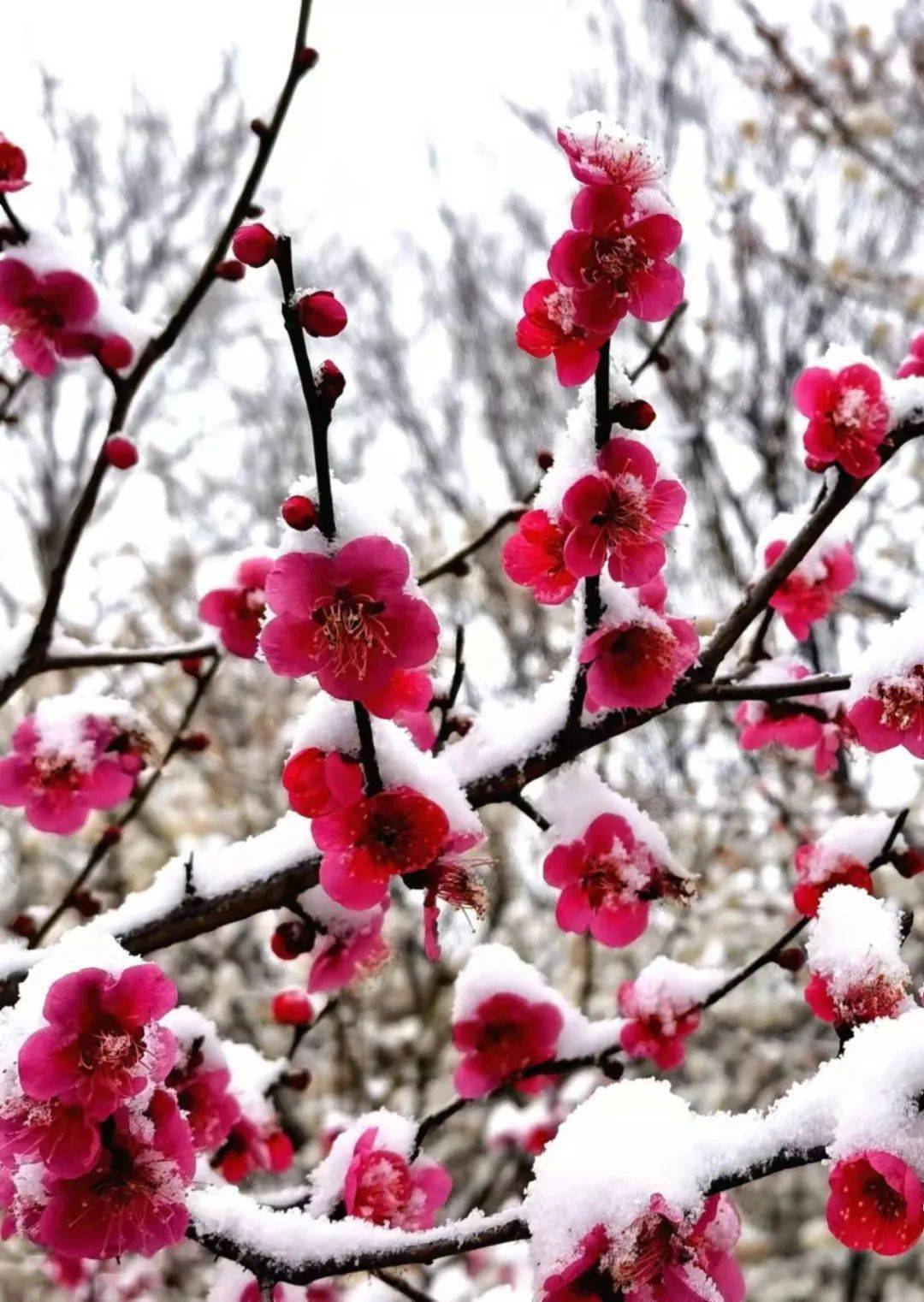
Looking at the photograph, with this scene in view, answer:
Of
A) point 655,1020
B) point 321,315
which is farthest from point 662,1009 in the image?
point 321,315

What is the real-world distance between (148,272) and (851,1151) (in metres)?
7.59

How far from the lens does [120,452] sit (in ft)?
6.09

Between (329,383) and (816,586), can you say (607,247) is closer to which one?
(329,383)

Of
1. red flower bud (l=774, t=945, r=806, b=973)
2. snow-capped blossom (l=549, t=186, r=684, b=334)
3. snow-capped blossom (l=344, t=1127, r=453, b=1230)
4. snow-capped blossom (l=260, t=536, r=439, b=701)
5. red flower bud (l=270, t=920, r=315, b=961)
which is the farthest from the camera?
red flower bud (l=774, t=945, r=806, b=973)

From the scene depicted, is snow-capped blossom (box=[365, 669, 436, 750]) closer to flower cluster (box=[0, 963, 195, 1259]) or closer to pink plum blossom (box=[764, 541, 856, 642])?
flower cluster (box=[0, 963, 195, 1259])

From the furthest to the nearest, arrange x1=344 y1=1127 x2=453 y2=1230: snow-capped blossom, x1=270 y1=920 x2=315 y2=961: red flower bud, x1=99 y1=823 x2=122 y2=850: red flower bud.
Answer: x1=99 y1=823 x2=122 y2=850: red flower bud, x1=270 y1=920 x2=315 y2=961: red flower bud, x1=344 y1=1127 x2=453 y2=1230: snow-capped blossom

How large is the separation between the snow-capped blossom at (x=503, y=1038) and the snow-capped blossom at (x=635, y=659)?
66 centimetres

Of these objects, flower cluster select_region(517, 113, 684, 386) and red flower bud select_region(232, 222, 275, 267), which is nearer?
red flower bud select_region(232, 222, 275, 267)

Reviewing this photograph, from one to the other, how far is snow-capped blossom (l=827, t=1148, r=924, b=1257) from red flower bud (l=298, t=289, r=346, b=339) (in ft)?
2.80

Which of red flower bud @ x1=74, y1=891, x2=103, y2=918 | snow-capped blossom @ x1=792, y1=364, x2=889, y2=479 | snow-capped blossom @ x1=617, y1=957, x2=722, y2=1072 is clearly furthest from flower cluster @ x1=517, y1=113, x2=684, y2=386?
red flower bud @ x1=74, y1=891, x2=103, y2=918

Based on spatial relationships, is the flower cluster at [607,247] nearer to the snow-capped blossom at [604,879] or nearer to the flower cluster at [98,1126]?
the snow-capped blossom at [604,879]

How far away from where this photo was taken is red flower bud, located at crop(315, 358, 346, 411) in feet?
3.01

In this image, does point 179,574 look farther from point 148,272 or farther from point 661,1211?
point 661,1211

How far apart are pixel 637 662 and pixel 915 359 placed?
0.82m
